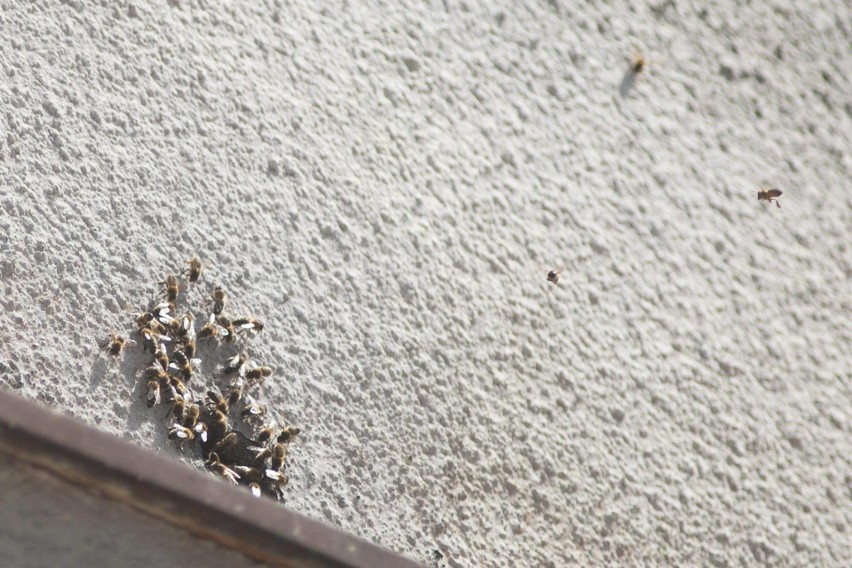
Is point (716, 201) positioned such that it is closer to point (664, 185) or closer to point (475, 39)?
point (664, 185)

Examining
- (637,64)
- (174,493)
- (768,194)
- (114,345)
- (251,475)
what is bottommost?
(251,475)

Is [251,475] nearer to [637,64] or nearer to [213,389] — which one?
[213,389]

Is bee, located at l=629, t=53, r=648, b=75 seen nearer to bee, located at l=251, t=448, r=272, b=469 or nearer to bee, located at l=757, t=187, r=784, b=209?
bee, located at l=757, t=187, r=784, b=209

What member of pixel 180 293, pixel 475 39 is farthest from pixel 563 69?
pixel 180 293

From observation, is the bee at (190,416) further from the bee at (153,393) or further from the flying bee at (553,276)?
the flying bee at (553,276)

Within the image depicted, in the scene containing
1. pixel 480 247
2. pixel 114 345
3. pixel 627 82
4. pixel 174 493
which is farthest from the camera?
pixel 627 82

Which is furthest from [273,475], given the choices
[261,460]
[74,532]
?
[74,532]
